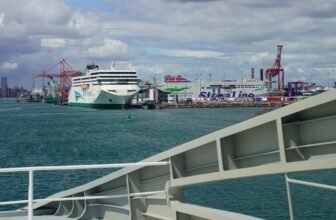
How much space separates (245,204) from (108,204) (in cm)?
1048

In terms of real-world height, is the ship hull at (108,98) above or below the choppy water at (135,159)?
above

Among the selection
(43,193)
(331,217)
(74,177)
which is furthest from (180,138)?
(331,217)

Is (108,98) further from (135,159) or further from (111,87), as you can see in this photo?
(135,159)

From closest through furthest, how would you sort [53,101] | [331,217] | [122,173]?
[122,173] → [331,217] → [53,101]

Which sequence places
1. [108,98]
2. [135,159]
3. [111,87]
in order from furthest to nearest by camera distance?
[108,98] → [111,87] → [135,159]

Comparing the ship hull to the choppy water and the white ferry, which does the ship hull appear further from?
the choppy water

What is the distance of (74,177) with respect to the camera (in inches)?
950

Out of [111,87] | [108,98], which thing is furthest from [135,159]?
[108,98]

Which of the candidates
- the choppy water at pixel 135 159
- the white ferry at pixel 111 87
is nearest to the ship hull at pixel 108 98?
the white ferry at pixel 111 87

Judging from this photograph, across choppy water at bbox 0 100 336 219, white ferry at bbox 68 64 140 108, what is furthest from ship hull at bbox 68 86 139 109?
choppy water at bbox 0 100 336 219

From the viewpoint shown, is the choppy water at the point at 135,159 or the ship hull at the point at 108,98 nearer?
the choppy water at the point at 135,159

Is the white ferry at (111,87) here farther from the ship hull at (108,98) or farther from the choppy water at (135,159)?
the choppy water at (135,159)

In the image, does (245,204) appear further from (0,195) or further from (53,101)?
(53,101)

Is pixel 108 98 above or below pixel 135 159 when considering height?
above
